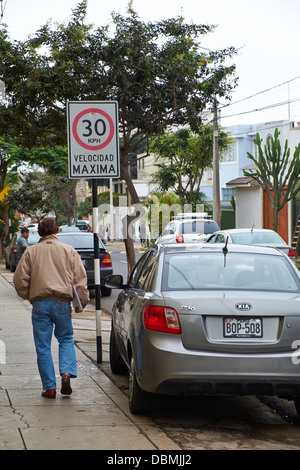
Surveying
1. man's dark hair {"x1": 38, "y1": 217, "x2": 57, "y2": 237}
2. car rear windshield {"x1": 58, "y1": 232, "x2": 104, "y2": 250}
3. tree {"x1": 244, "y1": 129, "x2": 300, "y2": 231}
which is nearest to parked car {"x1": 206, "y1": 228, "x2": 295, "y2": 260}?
car rear windshield {"x1": 58, "y1": 232, "x2": 104, "y2": 250}

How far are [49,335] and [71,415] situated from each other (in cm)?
99

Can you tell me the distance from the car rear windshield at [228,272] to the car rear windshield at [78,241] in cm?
1061

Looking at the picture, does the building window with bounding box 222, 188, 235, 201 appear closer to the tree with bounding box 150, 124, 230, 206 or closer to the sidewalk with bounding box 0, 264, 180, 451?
the tree with bounding box 150, 124, 230, 206

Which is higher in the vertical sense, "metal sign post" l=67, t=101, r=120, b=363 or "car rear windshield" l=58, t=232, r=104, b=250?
"metal sign post" l=67, t=101, r=120, b=363

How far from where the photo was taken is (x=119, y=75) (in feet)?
55.5

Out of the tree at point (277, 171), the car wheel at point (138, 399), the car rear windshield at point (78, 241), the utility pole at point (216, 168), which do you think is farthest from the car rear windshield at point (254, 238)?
the car wheel at point (138, 399)

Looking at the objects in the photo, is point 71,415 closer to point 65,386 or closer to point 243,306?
point 65,386

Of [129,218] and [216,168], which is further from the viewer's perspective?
[216,168]

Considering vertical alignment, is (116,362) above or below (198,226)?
below

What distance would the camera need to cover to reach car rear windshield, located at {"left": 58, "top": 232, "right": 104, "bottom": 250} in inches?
679

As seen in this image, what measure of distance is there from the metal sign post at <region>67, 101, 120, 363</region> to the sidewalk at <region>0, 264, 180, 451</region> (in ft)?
3.44

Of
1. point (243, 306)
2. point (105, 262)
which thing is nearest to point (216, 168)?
Answer: point (105, 262)

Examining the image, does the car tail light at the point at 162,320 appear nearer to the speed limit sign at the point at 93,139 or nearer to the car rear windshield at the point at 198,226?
the speed limit sign at the point at 93,139

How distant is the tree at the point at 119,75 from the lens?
17.1 metres
